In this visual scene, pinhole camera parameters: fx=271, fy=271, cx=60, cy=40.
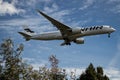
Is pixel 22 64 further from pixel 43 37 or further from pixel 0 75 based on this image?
pixel 43 37

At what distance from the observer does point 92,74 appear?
61.7m

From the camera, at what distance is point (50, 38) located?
60406mm

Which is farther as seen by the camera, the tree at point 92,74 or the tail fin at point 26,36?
the tail fin at point 26,36

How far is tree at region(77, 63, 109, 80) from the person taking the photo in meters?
61.6

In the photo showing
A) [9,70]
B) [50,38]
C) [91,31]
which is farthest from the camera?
[50,38]

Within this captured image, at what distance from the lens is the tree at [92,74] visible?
6162cm

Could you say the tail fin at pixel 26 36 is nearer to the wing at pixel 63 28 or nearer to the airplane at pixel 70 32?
the airplane at pixel 70 32

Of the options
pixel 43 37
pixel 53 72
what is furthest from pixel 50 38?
pixel 53 72

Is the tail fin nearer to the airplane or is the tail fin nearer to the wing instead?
the airplane

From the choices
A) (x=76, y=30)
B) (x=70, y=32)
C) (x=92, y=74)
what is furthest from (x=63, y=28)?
(x=92, y=74)

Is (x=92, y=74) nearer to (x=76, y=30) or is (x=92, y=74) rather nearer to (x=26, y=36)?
(x=76, y=30)

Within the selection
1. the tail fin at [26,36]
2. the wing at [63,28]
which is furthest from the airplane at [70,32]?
the tail fin at [26,36]

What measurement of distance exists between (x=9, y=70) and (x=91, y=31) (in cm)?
1851

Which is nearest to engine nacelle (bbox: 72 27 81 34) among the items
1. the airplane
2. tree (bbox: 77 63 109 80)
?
the airplane
